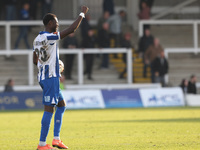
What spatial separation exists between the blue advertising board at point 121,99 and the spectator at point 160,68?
1980 millimetres

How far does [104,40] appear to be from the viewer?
2725cm

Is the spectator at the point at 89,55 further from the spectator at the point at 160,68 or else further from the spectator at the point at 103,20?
the spectator at the point at 160,68

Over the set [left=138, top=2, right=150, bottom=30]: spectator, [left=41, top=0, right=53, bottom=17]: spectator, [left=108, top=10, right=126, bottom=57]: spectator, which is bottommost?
[left=108, top=10, right=126, bottom=57]: spectator

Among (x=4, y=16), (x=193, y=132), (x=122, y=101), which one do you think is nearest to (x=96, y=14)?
(x=4, y=16)

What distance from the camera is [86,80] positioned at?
88.1 ft

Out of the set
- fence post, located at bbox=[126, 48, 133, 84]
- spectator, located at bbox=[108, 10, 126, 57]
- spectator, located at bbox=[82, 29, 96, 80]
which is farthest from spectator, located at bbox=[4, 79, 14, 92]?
spectator, located at bbox=[108, 10, 126, 57]

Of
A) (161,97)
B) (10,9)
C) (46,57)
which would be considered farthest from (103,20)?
(46,57)

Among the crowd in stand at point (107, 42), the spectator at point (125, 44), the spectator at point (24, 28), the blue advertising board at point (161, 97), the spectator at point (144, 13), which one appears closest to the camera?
the blue advertising board at point (161, 97)

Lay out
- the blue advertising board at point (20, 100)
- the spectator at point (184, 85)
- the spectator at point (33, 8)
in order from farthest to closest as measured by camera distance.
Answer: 1. the spectator at point (33, 8)
2. the spectator at point (184, 85)
3. the blue advertising board at point (20, 100)

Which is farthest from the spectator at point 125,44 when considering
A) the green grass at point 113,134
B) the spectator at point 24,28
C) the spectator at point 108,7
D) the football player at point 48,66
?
the football player at point 48,66

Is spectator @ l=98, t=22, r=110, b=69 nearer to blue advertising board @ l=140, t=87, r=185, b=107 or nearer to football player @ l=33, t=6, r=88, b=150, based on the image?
blue advertising board @ l=140, t=87, r=185, b=107

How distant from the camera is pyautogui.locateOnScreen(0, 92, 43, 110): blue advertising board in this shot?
24.3 metres

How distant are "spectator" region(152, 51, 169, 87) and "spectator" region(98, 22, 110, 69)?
7.09 feet

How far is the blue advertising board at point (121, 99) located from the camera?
24.9 metres
